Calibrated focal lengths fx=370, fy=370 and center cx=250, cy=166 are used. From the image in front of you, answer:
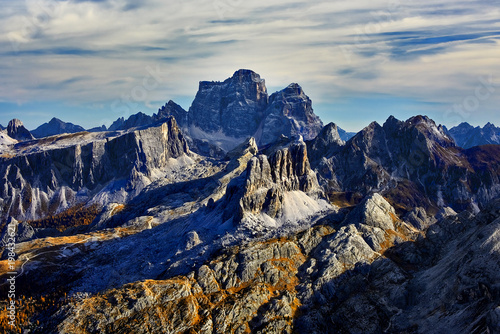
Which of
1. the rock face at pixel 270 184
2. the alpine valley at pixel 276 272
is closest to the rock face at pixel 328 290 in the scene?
the alpine valley at pixel 276 272

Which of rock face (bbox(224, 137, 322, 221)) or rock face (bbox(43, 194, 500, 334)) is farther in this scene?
rock face (bbox(224, 137, 322, 221))

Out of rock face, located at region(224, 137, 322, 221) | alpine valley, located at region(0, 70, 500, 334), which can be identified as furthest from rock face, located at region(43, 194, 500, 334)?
rock face, located at region(224, 137, 322, 221)

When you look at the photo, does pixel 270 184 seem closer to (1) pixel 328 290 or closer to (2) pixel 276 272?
(2) pixel 276 272

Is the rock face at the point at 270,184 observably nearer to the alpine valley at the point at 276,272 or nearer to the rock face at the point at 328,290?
the alpine valley at the point at 276,272

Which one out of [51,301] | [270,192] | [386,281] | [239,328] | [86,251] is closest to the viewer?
[239,328]

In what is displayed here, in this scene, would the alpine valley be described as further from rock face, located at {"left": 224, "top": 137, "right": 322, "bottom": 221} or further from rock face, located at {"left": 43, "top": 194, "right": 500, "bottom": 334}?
Result: rock face, located at {"left": 224, "top": 137, "right": 322, "bottom": 221}

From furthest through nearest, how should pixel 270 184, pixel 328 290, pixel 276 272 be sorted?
1. pixel 270 184
2. pixel 276 272
3. pixel 328 290

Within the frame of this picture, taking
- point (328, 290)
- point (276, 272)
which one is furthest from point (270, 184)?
point (328, 290)

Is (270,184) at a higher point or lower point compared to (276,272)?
higher

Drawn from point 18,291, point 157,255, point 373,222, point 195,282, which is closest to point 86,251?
point 18,291

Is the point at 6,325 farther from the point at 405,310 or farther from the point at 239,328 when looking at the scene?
the point at 405,310

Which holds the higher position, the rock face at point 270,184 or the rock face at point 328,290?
the rock face at point 270,184
